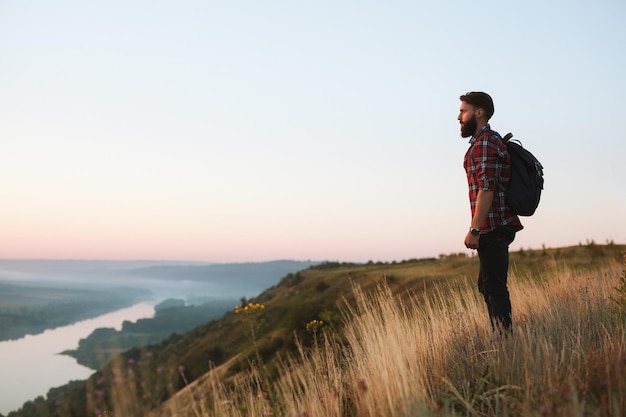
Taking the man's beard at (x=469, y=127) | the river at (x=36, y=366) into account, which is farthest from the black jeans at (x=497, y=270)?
the river at (x=36, y=366)

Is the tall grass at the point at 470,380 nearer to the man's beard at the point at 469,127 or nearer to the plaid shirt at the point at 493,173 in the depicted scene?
the plaid shirt at the point at 493,173

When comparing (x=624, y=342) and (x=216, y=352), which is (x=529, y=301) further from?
(x=216, y=352)

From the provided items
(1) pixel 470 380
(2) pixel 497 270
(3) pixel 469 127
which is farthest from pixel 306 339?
(1) pixel 470 380

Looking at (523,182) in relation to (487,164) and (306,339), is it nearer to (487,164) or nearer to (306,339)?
(487,164)

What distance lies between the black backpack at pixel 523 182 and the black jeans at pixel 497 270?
20cm

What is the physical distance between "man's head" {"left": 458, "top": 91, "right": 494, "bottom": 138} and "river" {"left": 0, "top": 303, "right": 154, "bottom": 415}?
3859 centimetres

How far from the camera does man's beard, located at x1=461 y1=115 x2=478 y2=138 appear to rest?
13.8 feet

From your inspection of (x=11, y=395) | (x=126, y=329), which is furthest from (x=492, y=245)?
(x=126, y=329)

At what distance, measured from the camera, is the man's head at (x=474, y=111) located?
4.15 metres

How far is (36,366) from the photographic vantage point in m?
113

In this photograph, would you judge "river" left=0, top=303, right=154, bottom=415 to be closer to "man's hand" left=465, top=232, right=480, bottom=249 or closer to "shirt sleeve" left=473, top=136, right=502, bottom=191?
"man's hand" left=465, top=232, right=480, bottom=249

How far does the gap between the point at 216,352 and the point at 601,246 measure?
2839cm

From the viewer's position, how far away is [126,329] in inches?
6457

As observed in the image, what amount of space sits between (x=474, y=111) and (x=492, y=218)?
3.13ft
